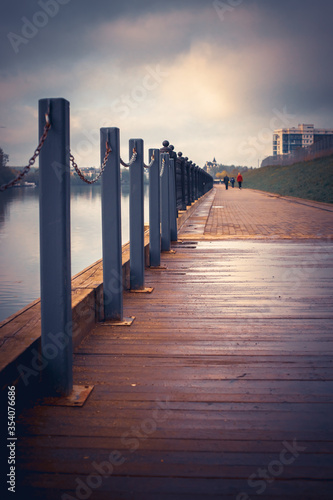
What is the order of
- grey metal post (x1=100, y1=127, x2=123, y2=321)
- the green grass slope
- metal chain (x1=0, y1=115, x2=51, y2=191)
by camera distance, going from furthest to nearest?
the green grass slope, grey metal post (x1=100, y1=127, x2=123, y2=321), metal chain (x1=0, y1=115, x2=51, y2=191)

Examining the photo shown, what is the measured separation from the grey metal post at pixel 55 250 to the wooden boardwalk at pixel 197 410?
0.22m

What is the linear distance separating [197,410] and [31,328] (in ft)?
3.46

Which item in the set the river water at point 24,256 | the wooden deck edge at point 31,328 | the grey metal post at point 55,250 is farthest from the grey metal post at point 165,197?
the grey metal post at point 55,250

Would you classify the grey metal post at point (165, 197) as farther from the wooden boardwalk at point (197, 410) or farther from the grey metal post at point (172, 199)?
the wooden boardwalk at point (197, 410)

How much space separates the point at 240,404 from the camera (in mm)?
2520

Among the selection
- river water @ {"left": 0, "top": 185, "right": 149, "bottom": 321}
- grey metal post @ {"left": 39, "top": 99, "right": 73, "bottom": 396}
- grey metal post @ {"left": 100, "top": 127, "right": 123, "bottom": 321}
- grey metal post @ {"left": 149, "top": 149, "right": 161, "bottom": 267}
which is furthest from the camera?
river water @ {"left": 0, "top": 185, "right": 149, "bottom": 321}

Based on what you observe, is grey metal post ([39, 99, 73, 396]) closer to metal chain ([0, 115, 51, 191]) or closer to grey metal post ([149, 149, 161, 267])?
metal chain ([0, 115, 51, 191])

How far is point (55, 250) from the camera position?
2.54 metres

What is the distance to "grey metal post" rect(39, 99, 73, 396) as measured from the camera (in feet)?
8.16

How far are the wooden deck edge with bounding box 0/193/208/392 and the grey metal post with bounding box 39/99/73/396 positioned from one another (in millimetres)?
106

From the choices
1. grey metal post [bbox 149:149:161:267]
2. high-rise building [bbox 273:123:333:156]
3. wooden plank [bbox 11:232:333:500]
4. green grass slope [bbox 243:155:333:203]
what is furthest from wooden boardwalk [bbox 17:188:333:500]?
high-rise building [bbox 273:123:333:156]

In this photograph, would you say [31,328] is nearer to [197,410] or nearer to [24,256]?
[197,410]

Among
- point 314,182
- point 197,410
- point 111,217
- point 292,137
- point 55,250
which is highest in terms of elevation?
point 292,137

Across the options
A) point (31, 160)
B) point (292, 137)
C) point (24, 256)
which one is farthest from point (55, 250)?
point (292, 137)
